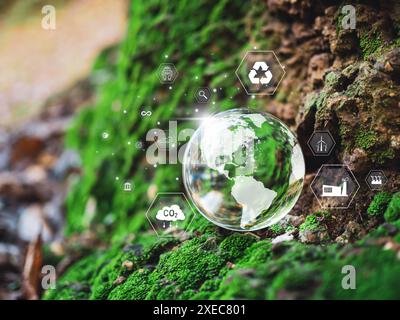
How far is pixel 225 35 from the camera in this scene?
271 cm

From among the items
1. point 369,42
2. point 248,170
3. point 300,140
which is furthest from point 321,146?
point 369,42

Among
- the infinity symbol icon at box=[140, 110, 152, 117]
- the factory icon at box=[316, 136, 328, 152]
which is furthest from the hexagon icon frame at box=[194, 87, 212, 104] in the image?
the factory icon at box=[316, 136, 328, 152]

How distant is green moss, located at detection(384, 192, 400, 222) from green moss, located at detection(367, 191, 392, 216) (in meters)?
0.03

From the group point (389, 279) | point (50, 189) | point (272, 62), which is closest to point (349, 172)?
point (389, 279)

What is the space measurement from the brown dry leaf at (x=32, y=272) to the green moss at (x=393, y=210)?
189cm

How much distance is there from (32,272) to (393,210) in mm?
1969

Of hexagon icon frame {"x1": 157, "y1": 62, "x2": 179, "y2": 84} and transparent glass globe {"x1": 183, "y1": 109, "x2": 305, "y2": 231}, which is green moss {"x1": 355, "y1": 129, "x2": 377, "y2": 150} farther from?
hexagon icon frame {"x1": 157, "y1": 62, "x2": 179, "y2": 84}

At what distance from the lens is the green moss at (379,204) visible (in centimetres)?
195

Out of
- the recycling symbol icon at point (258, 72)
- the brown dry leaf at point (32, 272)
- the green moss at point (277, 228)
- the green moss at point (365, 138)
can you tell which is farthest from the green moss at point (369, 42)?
the brown dry leaf at point (32, 272)

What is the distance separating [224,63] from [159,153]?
68cm

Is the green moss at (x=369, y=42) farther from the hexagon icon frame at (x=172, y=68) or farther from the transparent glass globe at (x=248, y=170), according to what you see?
the hexagon icon frame at (x=172, y=68)

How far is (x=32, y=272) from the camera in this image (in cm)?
250

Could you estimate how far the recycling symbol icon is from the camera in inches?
95.1

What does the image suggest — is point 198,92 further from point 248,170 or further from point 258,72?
point 248,170
